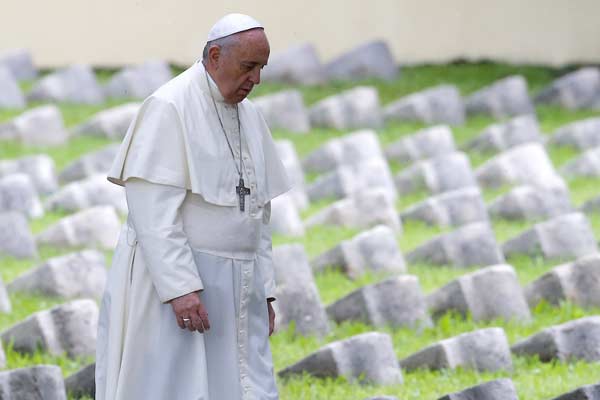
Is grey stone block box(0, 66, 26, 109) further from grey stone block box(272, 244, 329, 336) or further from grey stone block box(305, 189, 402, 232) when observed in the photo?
grey stone block box(272, 244, 329, 336)

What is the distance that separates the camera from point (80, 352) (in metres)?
7.38

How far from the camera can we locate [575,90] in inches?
531

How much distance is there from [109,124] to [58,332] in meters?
4.98

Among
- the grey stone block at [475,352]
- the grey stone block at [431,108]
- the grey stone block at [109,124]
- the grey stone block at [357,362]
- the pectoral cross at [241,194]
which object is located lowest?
the grey stone block at [475,352]

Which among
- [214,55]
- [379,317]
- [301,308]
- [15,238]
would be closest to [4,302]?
[15,238]

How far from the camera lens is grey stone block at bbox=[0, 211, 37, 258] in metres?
9.19

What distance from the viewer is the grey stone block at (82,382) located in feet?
21.6

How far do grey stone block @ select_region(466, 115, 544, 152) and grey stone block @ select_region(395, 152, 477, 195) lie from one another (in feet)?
3.18

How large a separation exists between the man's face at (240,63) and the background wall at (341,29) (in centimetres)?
872

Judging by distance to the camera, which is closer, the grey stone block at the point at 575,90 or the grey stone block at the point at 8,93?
the grey stone block at the point at 8,93

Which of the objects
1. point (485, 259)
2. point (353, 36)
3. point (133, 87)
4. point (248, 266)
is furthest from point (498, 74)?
point (248, 266)

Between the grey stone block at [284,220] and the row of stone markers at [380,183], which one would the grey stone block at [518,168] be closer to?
the row of stone markers at [380,183]

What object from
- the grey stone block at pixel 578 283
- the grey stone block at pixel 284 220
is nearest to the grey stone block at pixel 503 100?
the grey stone block at pixel 284 220

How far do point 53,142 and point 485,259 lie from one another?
4202 mm
